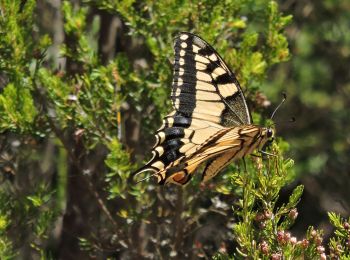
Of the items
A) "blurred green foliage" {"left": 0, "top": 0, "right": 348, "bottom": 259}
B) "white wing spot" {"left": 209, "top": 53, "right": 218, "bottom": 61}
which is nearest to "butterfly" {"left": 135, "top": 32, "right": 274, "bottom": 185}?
"white wing spot" {"left": 209, "top": 53, "right": 218, "bottom": 61}

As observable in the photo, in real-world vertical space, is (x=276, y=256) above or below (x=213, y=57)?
below

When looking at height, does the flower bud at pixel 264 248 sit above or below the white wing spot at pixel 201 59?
below

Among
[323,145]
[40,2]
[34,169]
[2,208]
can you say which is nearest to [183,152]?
[2,208]

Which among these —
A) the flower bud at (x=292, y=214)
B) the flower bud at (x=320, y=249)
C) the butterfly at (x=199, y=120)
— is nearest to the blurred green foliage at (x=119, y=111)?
the butterfly at (x=199, y=120)

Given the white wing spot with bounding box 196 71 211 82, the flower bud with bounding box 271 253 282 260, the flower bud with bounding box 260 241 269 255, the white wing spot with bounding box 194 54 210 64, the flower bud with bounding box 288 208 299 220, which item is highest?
the white wing spot with bounding box 194 54 210 64

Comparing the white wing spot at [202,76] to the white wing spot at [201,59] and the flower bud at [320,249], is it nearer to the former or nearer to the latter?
the white wing spot at [201,59]

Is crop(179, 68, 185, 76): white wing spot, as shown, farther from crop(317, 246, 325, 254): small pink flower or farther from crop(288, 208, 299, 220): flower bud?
crop(317, 246, 325, 254): small pink flower

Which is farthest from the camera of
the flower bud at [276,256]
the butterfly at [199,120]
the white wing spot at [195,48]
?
the white wing spot at [195,48]

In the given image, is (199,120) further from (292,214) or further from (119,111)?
(292,214)

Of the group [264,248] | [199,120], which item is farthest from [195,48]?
[264,248]

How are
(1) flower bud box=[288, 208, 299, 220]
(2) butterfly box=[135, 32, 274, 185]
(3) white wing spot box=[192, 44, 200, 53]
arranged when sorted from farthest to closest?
1. (3) white wing spot box=[192, 44, 200, 53]
2. (2) butterfly box=[135, 32, 274, 185]
3. (1) flower bud box=[288, 208, 299, 220]
